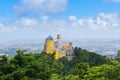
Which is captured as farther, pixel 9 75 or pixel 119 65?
pixel 119 65

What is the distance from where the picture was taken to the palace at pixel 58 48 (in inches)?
3091

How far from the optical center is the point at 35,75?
1491 cm

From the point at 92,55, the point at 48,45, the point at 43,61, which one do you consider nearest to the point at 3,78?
the point at 43,61

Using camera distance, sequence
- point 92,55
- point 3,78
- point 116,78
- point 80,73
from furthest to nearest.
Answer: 1. point 92,55
2. point 80,73
3. point 116,78
4. point 3,78

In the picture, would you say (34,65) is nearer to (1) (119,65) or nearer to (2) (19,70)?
(2) (19,70)

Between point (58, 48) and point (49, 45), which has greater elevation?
point (49, 45)

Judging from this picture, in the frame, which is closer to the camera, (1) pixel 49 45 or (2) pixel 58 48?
(1) pixel 49 45

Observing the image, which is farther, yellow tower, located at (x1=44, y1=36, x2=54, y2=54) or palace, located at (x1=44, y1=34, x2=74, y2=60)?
yellow tower, located at (x1=44, y1=36, x2=54, y2=54)

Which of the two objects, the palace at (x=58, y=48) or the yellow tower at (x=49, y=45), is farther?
the yellow tower at (x=49, y=45)

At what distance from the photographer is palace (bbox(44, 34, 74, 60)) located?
258ft

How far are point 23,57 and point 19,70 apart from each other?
2.78 ft

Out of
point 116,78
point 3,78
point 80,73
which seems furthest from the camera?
point 80,73

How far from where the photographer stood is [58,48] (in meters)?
87.2

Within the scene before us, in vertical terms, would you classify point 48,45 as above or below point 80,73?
above
